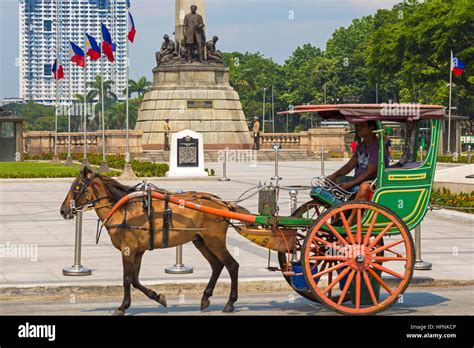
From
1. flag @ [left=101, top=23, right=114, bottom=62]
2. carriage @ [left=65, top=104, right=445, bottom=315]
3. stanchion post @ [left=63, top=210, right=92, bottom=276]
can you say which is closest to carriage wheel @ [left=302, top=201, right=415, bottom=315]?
carriage @ [left=65, top=104, right=445, bottom=315]

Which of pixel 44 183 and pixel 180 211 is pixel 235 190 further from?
pixel 180 211

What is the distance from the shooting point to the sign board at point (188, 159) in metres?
36.2

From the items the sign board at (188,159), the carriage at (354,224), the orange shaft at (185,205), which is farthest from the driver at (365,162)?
the sign board at (188,159)

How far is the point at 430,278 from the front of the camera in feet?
44.6

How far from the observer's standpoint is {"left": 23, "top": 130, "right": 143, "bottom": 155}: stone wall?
57.0 metres

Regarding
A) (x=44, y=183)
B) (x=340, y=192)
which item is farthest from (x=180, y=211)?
(x=44, y=183)

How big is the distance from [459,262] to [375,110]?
4933 millimetres

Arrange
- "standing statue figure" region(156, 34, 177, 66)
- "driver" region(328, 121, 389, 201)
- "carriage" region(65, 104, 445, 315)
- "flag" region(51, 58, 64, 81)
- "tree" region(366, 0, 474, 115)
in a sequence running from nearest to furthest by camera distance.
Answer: "carriage" region(65, 104, 445, 315), "driver" region(328, 121, 389, 201), "flag" region(51, 58, 64, 81), "standing statue figure" region(156, 34, 177, 66), "tree" region(366, 0, 474, 115)

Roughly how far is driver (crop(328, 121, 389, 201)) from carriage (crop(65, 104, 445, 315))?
0.36 feet

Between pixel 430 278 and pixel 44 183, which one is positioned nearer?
pixel 430 278

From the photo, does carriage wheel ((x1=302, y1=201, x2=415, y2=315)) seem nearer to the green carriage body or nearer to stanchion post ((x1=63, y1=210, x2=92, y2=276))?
the green carriage body

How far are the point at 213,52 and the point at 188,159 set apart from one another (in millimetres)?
24232

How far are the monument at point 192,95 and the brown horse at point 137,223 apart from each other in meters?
47.0
